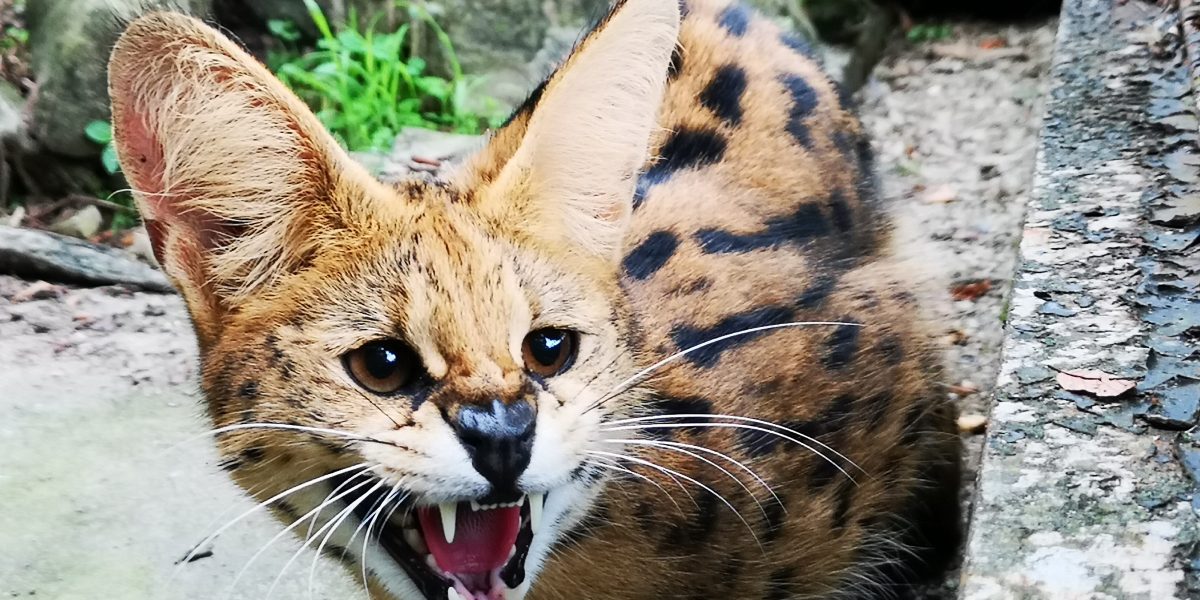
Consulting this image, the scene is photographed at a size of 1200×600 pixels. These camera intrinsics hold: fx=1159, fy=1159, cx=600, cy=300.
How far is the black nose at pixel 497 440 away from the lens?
Answer: 1771 mm

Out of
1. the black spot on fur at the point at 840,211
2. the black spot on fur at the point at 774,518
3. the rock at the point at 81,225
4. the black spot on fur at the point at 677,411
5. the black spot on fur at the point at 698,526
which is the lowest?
the black spot on fur at the point at 774,518

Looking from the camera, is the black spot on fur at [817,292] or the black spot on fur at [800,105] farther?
the black spot on fur at [800,105]

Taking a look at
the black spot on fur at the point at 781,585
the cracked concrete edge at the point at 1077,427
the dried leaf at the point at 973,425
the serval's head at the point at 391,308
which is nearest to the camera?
the cracked concrete edge at the point at 1077,427

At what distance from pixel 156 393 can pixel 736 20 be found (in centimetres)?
233

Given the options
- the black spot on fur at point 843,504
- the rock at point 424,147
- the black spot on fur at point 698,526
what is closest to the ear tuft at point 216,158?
the black spot on fur at point 698,526

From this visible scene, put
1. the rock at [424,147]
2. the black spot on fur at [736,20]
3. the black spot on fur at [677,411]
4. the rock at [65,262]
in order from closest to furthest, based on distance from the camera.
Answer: the black spot on fur at [677,411] < the black spot on fur at [736,20] < the rock at [65,262] < the rock at [424,147]

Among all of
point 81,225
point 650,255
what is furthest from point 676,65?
point 81,225

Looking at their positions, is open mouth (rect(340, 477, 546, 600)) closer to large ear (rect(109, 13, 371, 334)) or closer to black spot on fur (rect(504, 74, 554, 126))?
large ear (rect(109, 13, 371, 334))

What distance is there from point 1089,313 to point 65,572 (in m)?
2.56

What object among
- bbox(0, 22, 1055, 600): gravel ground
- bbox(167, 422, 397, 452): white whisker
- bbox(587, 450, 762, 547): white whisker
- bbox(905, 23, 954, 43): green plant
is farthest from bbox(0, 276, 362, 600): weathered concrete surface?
bbox(905, 23, 954, 43): green plant

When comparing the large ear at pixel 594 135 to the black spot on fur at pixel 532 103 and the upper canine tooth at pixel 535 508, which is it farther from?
the upper canine tooth at pixel 535 508

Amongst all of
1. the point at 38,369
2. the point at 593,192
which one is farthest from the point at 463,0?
the point at 593,192

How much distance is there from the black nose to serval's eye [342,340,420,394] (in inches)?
6.2

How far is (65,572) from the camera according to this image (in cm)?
301
